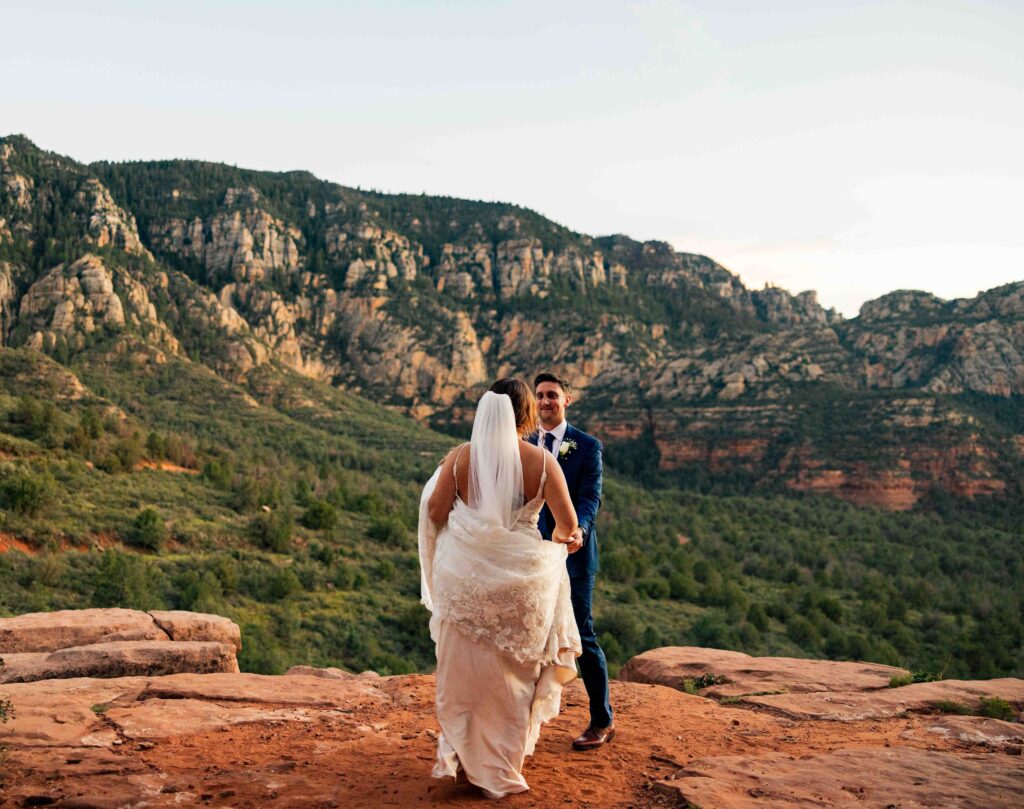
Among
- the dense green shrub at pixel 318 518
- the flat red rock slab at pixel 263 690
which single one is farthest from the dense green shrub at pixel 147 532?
the flat red rock slab at pixel 263 690

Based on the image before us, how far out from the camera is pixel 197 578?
2283cm

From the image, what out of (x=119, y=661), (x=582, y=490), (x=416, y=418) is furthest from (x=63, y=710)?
(x=416, y=418)

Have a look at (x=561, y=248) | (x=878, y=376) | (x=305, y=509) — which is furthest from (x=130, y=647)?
(x=561, y=248)

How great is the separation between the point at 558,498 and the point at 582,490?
67 cm

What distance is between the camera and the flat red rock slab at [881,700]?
23.2 ft

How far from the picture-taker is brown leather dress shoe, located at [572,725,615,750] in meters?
5.48

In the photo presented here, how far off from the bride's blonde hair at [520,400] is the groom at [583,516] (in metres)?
0.55

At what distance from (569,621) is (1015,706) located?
4904mm

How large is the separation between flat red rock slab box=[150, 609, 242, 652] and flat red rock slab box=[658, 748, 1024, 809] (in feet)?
20.3

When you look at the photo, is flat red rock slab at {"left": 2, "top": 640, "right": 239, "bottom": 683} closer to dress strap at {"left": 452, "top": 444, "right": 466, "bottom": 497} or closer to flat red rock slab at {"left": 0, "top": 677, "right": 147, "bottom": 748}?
flat red rock slab at {"left": 0, "top": 677, "right": 147, "bottom": 748}

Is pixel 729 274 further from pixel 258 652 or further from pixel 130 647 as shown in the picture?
pixel 130 647

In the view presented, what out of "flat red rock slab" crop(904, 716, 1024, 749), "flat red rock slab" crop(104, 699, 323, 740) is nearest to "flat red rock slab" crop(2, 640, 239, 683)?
"flat red rock slab" crop(104, 699, 323, 740)

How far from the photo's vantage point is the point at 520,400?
480 cm

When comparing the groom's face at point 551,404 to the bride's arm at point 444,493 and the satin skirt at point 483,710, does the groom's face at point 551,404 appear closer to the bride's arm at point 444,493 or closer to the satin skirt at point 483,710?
the bride's arm at point 444,493
